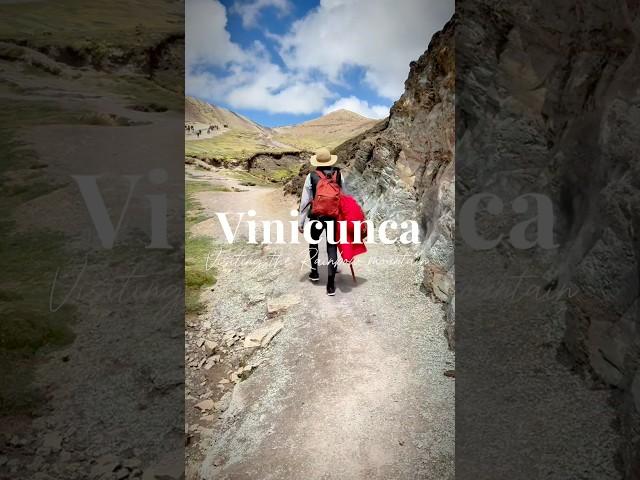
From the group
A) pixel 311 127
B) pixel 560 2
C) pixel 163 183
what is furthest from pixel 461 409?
pixel 311 127

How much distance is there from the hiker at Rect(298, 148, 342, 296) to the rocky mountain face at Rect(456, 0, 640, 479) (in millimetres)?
3066

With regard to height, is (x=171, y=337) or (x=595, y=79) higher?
(x=595, y=79)

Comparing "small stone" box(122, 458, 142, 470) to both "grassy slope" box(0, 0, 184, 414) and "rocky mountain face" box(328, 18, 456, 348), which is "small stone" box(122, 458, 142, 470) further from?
"rocky mountain face" box(328, 18, 456, 348)

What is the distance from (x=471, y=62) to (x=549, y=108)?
86.6 inches

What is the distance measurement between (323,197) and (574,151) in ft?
16.2

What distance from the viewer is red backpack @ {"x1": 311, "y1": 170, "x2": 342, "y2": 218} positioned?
29.0ft

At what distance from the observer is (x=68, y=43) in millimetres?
57844

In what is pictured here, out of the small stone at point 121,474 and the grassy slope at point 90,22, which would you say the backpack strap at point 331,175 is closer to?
the small stone at point 121,474

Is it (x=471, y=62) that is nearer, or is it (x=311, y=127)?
(x=471, y=62)

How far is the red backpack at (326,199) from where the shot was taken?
8.84 m

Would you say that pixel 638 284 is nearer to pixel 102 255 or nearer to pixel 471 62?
pixel 471 62

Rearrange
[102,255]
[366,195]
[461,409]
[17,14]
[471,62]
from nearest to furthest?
[461,409]
[471,62]
[102,255]
[366,195]
[17,14]

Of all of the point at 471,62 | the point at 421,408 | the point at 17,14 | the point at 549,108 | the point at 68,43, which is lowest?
the point at 421,408

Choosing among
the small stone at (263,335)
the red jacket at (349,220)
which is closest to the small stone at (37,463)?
the small stone at (263,335)
